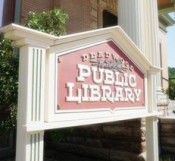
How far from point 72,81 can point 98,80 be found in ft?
1.40

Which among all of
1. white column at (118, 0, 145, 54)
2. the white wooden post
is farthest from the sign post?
white column at (118, 0, 145, 54)

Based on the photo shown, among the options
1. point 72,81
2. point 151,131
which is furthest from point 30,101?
point 151,131

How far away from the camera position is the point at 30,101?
208 centimetres

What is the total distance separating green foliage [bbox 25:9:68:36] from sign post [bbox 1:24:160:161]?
56.8 inches

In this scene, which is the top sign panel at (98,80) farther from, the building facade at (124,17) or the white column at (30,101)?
the building facade at (124,17)

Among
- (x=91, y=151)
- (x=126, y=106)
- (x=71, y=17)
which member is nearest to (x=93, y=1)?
(x=71, y=17)

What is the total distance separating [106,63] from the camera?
2.98 meters

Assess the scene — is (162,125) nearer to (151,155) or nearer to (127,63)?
(151,155)

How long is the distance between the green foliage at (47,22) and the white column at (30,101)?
1920 mm

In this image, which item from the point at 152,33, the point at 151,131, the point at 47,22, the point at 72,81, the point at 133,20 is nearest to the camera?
the point at 72,81

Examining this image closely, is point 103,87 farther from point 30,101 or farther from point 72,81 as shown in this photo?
point 30,101

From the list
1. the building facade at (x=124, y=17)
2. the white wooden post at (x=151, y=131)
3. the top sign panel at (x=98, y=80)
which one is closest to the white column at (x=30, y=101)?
the top sign panel at (x=98, y=80)

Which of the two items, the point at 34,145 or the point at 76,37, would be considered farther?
the point at 76,37

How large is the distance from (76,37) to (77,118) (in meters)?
0.84
